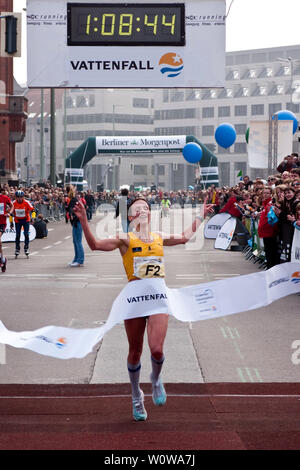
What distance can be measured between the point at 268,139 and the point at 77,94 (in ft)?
457

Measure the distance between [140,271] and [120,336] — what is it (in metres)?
4.11

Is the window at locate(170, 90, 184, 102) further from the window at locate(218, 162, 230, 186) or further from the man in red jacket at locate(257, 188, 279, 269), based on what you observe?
the man in red jacket at locate(257, 188, 279, 269)

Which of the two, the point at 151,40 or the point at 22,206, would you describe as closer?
the point at 151,40

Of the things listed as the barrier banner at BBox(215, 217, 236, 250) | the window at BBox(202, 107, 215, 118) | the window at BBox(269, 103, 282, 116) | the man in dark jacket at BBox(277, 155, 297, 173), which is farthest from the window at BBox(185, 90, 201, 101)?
the man in dark jacket at BBox(277, 155, 297, 173)

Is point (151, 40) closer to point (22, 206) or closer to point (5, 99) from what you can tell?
point (22, 206)

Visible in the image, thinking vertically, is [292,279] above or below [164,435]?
above

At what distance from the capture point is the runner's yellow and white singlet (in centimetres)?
735

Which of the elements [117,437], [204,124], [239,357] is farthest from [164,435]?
[204,124]

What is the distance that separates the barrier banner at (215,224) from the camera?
2645cm

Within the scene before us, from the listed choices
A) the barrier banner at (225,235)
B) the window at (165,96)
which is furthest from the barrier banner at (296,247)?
the window at (165,96)

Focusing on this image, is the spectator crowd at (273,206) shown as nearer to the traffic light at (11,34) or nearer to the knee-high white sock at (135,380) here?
the knee-high white sock at (135,380)

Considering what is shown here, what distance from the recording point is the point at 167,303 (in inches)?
289

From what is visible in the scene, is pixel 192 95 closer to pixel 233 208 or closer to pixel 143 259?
pixel 233 208

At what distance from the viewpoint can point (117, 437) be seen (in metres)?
6.54
